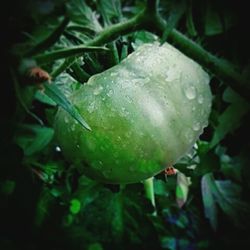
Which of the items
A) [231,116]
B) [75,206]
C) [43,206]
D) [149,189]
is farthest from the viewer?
[75,206]

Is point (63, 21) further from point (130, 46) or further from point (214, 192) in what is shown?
point (214, 192)

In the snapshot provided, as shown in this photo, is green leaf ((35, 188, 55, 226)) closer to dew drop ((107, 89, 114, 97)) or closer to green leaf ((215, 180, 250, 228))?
dew drop ((107, 89, 114, 97))

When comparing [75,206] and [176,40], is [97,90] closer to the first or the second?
[176,40]

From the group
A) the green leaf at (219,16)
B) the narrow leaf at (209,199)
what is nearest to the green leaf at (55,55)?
the green leaf at (219,16)

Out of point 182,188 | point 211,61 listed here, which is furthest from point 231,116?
point 182,188

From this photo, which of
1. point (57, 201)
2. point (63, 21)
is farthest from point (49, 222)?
point (63, 21)

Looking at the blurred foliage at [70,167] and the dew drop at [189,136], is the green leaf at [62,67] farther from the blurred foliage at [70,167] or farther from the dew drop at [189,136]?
the dew drop at [189,136]
